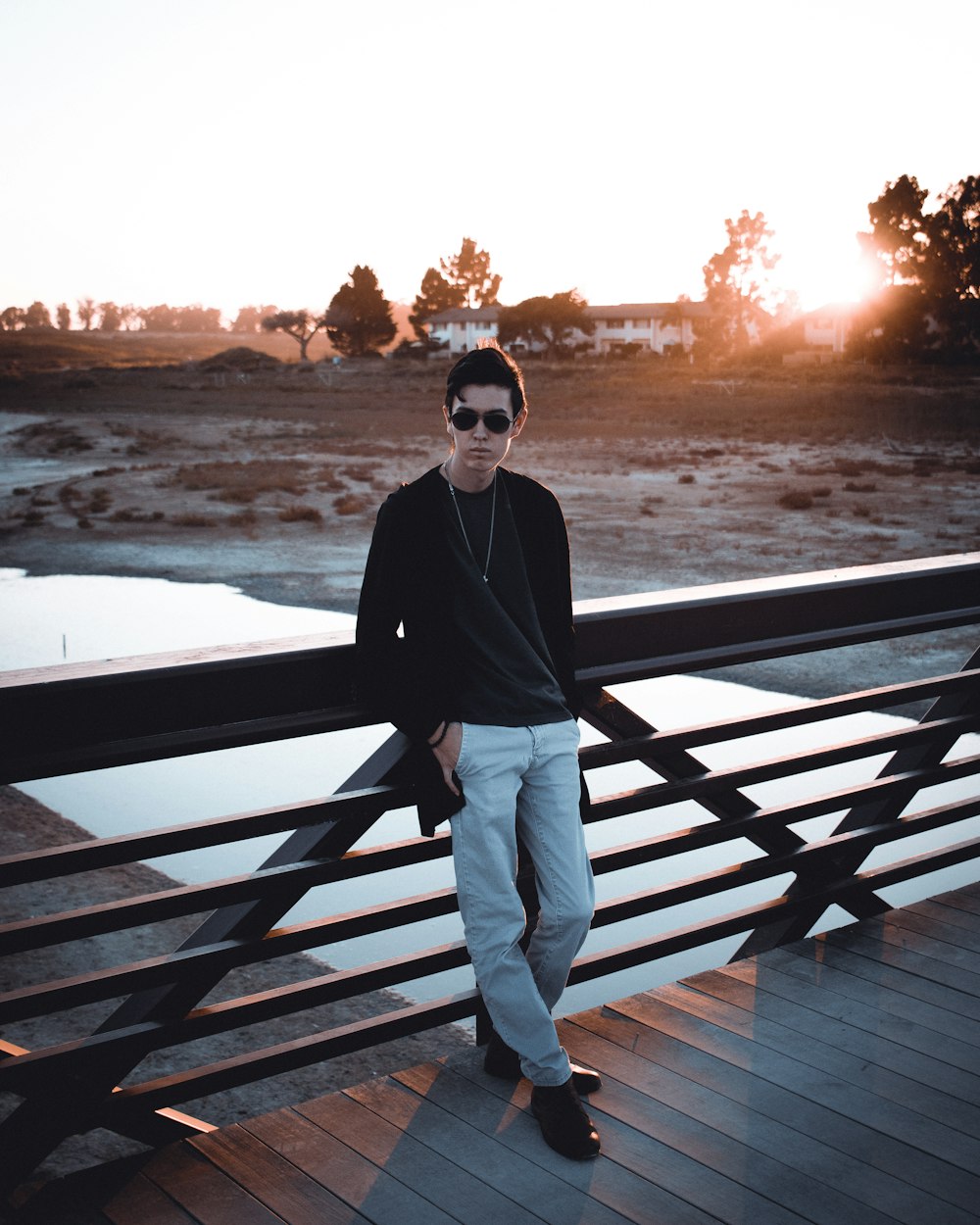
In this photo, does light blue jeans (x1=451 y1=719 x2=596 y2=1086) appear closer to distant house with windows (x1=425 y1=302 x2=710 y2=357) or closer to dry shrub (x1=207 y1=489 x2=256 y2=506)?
dry shrub (x1=207 y1=489 x2=256 y2=506)

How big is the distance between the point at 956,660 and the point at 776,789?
346 centimetres

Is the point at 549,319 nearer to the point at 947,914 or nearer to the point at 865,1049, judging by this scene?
the point at 947,914

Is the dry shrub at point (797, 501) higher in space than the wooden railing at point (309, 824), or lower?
lower

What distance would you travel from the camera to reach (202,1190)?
1.90 metres

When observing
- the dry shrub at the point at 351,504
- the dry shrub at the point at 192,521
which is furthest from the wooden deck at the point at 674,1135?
the dry shrub at the point at 351,504

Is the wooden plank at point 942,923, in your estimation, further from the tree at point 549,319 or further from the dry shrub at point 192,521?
the tree at point 549,319

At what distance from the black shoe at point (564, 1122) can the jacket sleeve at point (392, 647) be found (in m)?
0.68

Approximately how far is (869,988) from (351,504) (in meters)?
18.1

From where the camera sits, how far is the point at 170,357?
249ft

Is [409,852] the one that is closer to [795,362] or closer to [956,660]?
[956,660]

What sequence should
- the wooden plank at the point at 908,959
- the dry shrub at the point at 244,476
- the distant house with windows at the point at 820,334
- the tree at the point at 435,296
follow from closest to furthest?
1. the wooden plank at the point at 908,959
2. the dry shrub at the point at 244,476
3. the distant house with windows at the point at 820,334
4. the tree at the point at 435,296

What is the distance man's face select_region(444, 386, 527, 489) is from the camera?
2.02 metres

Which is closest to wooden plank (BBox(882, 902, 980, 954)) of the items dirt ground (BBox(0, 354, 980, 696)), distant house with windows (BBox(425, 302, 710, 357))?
dirt ground (BBox(0, 354, 980, 696))

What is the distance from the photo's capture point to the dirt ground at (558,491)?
9.74 metres
